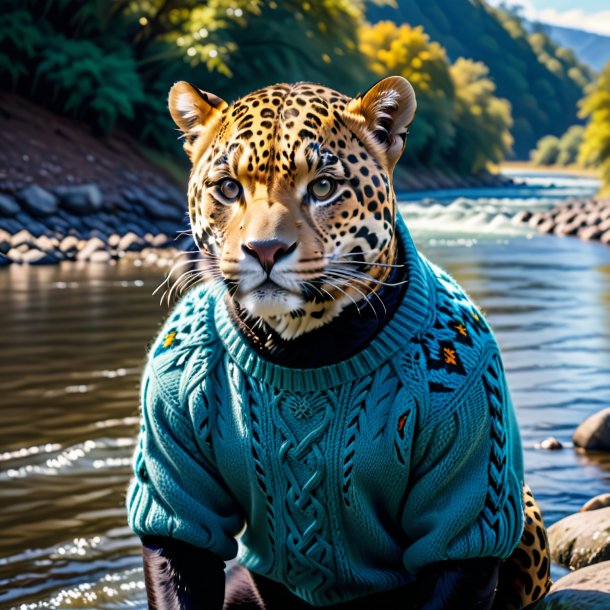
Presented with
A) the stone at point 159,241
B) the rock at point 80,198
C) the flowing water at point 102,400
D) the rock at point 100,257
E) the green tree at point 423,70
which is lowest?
the green tree at point 423,70

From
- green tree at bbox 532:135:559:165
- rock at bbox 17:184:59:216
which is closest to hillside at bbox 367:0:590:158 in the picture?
green tree at bbox 532:135:559:165

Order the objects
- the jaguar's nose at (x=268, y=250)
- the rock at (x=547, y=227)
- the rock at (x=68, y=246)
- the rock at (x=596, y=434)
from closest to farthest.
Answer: the jaguar's nose at (x=268, y=250), the rock at (x=596, y=434), the rock at (x=68, y=246), the rock at (x=547, y=227)

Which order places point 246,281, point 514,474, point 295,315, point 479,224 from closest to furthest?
point 246,281
point 295,315
point 514,474
point 479,224

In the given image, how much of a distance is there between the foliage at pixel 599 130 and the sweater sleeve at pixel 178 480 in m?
47.5

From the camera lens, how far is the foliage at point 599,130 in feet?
164

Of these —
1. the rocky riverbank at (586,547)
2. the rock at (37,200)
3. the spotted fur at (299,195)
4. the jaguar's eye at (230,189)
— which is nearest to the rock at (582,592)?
the rocky riverbank at (586,547)

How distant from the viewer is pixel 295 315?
3.16 m

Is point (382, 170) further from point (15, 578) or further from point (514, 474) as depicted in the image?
point (15, 578)

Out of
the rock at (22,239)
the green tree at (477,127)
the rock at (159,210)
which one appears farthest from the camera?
the green tree at (477,127)

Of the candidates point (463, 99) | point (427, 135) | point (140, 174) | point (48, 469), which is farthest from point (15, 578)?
point (463, 99)

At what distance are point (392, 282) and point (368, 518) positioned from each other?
600 mm

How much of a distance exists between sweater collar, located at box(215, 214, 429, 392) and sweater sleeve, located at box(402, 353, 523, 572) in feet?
0.67

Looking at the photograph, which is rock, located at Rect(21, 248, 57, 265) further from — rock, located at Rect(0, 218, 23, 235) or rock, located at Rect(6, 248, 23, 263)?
rock, located at Rect(0, 218, 23, 235)

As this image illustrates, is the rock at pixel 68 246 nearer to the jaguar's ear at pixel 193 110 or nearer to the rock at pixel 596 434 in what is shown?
the rock at pixel 596 434
